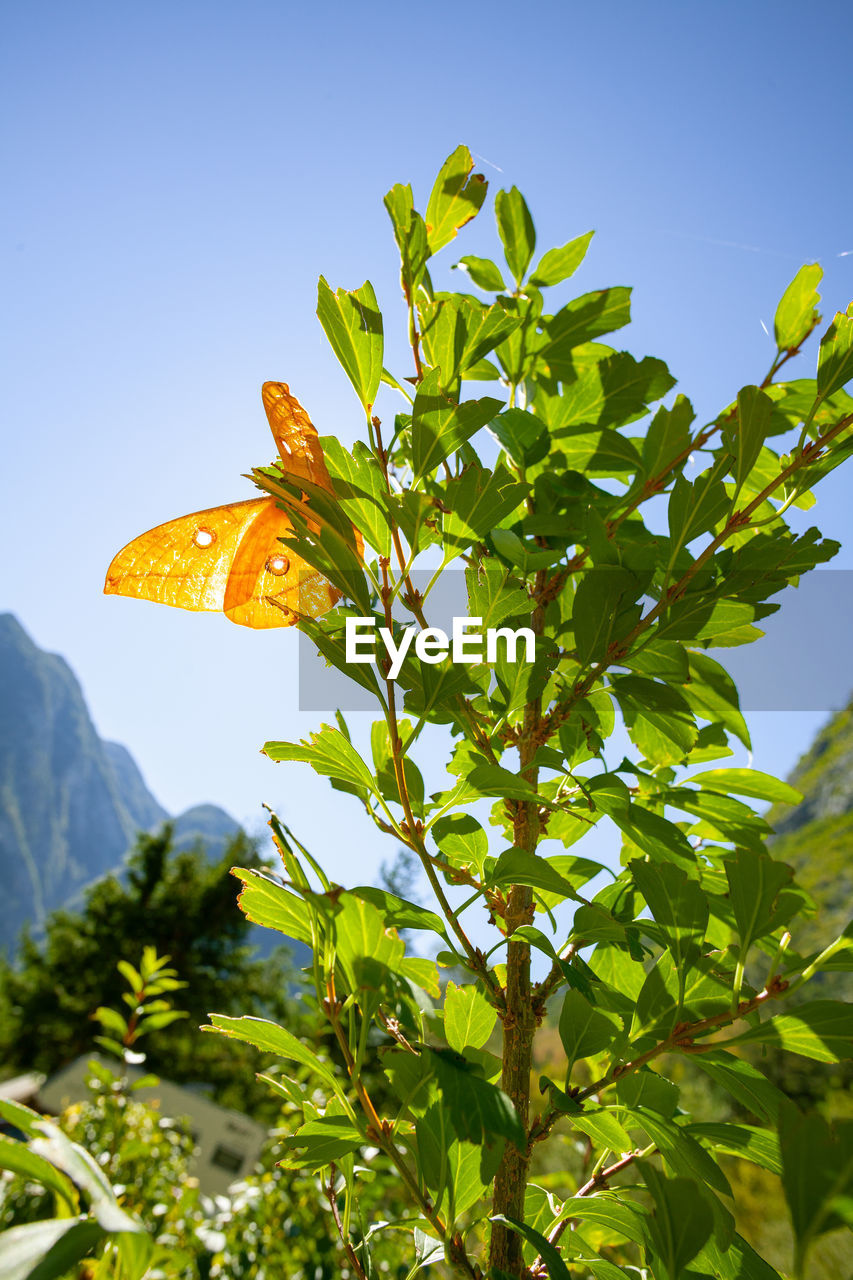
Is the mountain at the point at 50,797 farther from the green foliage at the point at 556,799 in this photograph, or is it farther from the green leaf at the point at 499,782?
the green leaf at the point at 499,782

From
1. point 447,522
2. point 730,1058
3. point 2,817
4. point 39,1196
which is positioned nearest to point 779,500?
point 447,522

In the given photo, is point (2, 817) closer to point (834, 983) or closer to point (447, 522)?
point (834, 983)

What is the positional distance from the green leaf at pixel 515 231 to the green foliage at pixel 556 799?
0.10m

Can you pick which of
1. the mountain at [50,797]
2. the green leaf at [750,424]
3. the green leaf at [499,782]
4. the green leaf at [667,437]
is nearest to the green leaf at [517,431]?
the green leaf at [667,437]

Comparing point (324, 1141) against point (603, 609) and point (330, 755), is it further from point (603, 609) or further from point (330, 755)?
point (603, 609)

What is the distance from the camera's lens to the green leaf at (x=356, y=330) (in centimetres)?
61

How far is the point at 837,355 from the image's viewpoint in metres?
0.65

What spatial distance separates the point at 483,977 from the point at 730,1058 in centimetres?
20

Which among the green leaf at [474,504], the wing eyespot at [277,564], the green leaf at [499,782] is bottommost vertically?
the green leaf at [499,782]

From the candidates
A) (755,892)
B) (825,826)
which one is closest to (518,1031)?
(755,892)

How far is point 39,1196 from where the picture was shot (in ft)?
4.71

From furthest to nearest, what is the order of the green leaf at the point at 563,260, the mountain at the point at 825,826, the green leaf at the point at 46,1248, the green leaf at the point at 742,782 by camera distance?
the mountain at the point at 825,826
the green leaf at the point at 563,260
the green leaf at the point at 742,782
the green leaf at the point at 46,1248

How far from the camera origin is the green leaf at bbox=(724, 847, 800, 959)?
508 millimetres

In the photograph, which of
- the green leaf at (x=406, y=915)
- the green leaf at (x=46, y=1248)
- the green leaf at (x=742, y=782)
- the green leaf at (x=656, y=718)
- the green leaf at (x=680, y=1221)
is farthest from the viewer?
the green leaf at (x=742, y=782)
